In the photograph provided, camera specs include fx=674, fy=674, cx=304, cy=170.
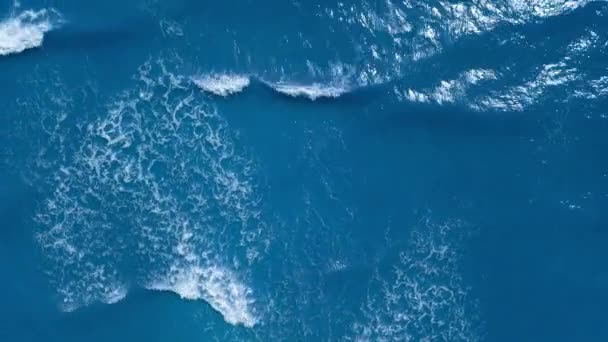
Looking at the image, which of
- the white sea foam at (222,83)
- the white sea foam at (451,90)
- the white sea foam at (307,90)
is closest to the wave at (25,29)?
the white sea foam at (222,83)

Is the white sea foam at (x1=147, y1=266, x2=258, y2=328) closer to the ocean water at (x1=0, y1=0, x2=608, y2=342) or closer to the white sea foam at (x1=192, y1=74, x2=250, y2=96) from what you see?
the ocean water at (x1=0, y1=0, x2=608, y2=342)

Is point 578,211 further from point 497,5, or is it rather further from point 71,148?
point 71,148

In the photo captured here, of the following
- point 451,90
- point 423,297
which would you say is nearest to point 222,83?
point 451,90

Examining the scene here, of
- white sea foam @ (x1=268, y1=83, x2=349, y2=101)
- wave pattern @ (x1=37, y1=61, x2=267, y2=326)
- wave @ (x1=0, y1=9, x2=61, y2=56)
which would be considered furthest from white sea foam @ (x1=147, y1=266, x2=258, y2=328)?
wave @ (x1=0, y1=9, x2=61, y2=56)

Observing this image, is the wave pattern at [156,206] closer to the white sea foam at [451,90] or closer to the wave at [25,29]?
the wave at [25,29]

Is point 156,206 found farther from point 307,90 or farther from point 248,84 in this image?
point 307,90

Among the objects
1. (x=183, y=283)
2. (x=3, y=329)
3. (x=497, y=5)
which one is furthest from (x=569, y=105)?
(x=3, y=329)

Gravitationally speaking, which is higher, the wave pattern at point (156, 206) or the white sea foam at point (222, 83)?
the white sea foam at point (222, 83)
